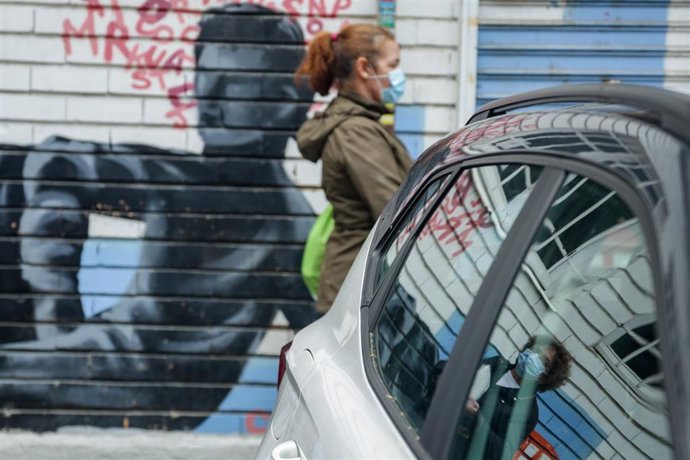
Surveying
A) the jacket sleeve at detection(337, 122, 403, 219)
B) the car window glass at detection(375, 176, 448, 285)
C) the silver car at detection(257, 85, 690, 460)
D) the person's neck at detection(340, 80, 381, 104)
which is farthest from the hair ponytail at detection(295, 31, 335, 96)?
the silver car at detection(257, 85, 690, 460)

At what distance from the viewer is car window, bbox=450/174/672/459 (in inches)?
70.4

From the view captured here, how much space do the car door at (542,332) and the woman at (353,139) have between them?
202 cm

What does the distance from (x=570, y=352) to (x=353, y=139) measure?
7.91ft

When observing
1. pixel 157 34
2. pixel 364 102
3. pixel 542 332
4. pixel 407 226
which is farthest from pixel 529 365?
pixel 157 34

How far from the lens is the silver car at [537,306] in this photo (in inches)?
61.4

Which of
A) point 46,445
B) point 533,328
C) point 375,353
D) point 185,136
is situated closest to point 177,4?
point 185,136

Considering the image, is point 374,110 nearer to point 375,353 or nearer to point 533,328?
point 375,353

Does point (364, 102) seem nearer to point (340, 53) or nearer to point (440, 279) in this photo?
point (340, 53)

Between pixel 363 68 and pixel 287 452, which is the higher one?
pixel 363 68

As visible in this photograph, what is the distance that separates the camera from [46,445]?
610cm

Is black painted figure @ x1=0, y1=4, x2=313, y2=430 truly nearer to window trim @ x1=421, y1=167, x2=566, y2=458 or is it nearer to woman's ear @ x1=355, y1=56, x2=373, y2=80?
woman's ear @ x1=355, y1=56, x2=373, y2=80

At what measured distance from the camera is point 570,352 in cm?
195

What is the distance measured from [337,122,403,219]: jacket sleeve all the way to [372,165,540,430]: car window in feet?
5.62

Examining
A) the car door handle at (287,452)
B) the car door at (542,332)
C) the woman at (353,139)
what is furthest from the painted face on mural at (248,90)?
the car door at (542,332)
